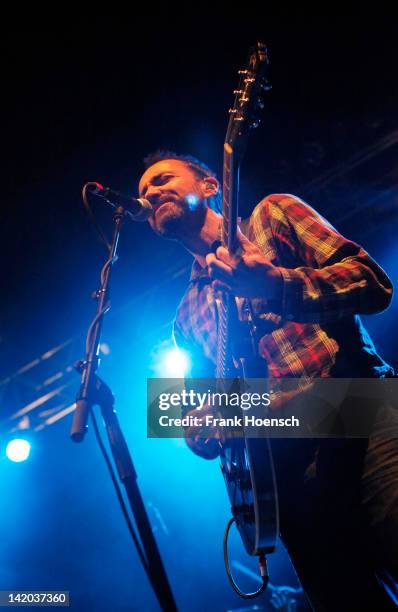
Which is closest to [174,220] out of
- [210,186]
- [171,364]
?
[210,186]

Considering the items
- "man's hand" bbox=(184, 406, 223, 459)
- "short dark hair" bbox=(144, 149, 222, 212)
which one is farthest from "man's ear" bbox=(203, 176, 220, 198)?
"man's hand" bbox=(184, 406, 223, 459)

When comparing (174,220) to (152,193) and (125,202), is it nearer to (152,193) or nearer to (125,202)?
(152,193)

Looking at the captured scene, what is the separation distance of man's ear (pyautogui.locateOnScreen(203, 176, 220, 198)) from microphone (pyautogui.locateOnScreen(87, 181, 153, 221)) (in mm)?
537

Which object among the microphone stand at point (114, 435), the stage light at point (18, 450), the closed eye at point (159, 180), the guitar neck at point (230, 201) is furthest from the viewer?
the stage light at point (18, 450)

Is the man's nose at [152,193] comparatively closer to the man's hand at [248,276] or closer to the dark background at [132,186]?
the man's hand at [248,276]

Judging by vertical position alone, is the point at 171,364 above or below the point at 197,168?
below

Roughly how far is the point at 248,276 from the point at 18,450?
19.6 ft

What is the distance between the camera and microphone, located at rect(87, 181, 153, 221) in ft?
7.00

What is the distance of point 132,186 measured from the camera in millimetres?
5453

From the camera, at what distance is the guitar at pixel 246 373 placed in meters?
1.67

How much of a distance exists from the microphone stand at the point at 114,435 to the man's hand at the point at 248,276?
52cm

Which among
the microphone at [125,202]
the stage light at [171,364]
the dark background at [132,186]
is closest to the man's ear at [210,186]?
the microphone at [125,202]

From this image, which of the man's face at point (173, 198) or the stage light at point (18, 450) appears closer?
the man's face at point (173, 198)

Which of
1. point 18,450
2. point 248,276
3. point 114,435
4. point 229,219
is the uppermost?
point 229,219
